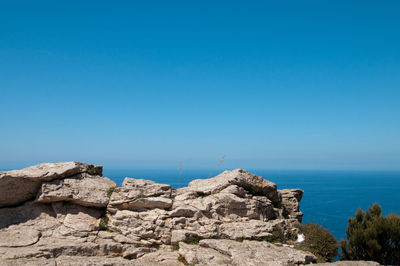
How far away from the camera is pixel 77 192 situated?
45.1 feet

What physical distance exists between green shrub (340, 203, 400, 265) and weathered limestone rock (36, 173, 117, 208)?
1371cm

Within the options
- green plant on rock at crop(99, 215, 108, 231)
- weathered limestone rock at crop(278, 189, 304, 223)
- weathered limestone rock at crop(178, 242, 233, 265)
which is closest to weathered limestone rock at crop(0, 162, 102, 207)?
green plant on rock at crop(99, 215, 108, 231)

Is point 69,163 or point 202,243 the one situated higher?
point 69,163

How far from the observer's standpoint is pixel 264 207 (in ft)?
48.6

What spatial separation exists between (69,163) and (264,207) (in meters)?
11.6

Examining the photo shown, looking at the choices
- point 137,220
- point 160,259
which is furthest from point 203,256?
point 137,220

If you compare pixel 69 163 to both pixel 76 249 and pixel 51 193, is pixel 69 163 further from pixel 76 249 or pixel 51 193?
pixel 76 249

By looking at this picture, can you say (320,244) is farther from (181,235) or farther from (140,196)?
(140,196)

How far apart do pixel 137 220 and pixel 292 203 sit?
10052 mm

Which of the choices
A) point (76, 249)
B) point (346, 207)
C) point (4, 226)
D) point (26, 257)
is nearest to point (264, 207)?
point (76, 249)

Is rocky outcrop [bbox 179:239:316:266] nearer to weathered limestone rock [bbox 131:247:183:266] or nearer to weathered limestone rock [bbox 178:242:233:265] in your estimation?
weathered limestone rock [bbox 178:242:233:265]

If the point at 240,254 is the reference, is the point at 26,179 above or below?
above

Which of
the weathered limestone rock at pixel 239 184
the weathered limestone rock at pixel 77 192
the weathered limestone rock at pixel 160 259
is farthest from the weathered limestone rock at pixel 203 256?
the weathered limestone rock at pixel 77 192

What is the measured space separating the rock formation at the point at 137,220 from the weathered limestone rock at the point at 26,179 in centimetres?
4
